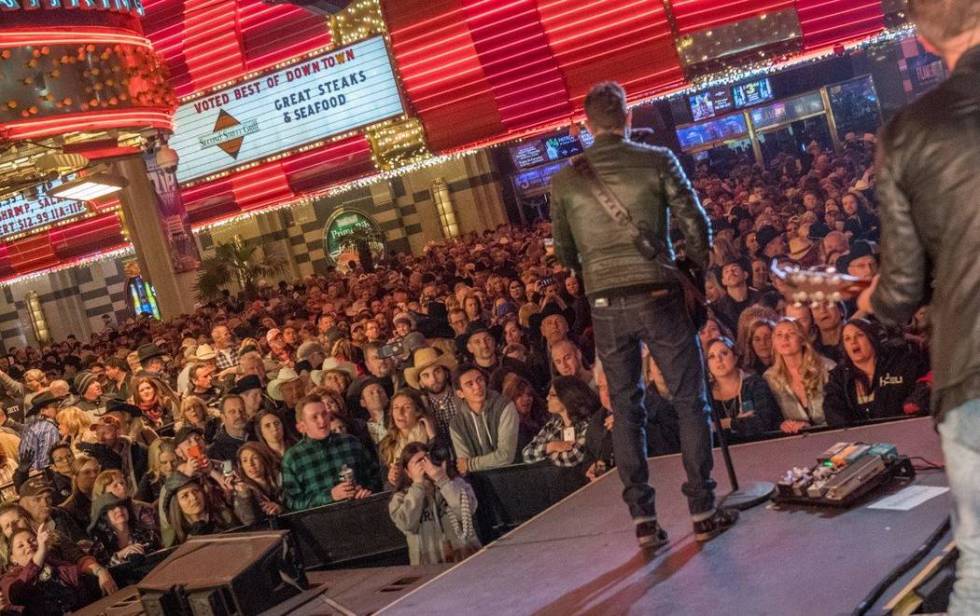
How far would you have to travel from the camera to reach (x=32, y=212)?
68.5 ft

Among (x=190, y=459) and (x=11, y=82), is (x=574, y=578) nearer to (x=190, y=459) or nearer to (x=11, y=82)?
(x=190, y=459)

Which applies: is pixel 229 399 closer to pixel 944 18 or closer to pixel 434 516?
pixel 434 516

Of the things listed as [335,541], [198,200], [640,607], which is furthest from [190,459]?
[198,200]

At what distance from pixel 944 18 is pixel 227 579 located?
14.0 ft

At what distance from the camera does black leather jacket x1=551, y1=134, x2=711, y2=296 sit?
4.04 meters

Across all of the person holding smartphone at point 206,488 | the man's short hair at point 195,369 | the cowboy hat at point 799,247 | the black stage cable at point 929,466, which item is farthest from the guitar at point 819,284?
the man's short hair at point 195,369

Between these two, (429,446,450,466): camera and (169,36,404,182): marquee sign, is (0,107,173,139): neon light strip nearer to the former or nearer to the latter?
(169,36,404,182): marquee sign

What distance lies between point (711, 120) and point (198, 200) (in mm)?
14209

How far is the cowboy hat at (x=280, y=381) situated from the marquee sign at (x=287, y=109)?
3600 millimetres

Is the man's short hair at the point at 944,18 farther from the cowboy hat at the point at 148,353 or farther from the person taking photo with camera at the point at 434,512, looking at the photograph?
the cowboy hat at the point at 148,353

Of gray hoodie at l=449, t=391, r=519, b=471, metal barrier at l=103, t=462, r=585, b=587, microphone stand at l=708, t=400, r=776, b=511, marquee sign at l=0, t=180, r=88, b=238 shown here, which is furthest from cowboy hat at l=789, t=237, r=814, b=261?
marquee sign at l=0, t=180, r=88, b=238

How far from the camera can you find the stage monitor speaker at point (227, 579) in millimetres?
5488

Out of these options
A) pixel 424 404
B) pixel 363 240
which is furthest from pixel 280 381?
pixel 363 240

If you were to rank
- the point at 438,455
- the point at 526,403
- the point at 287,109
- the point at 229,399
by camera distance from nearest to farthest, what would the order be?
the point at 438,455 → the point at 526,403 → the point at 229,399 → the point at 287,109
